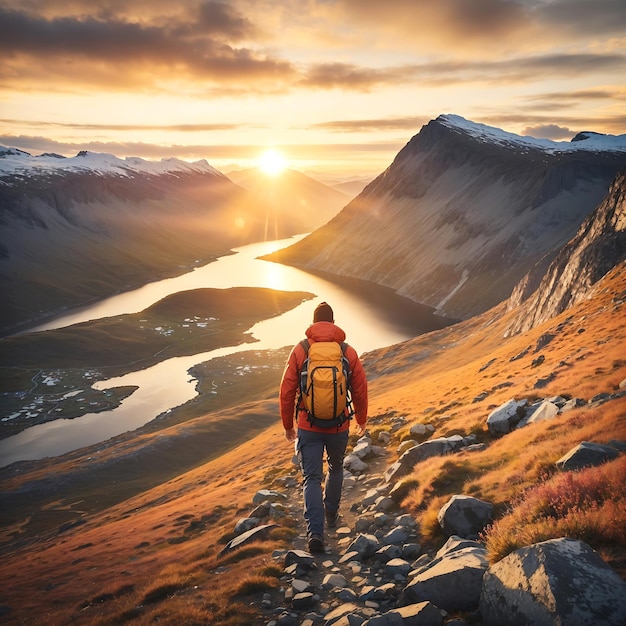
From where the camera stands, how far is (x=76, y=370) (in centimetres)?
10831

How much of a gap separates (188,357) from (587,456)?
A: 114314mm

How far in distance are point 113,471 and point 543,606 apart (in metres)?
61.9

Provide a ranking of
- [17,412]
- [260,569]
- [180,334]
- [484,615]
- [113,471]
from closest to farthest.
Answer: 1. [484,615]
2. [260,569]
3. [113,471]
4. [17,412]
5. [180,334]

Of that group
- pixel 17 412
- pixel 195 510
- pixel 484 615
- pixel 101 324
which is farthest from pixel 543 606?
pixel 101 324

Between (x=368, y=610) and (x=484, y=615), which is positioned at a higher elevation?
(x=484, y=615)

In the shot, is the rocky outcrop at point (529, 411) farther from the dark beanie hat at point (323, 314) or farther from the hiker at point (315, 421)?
the dark beanie hat at point (323, 314)

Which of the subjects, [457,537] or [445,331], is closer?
[457,537]

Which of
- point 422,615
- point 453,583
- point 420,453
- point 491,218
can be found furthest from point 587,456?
point 491,218

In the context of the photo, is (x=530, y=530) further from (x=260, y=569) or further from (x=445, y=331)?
(x=445, y=331)

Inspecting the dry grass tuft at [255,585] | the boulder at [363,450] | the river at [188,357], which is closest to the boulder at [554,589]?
the dry grass tuft at [255,585]

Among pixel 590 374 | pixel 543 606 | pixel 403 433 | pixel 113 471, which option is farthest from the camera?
pixel 113 471

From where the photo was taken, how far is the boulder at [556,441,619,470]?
7.88 m

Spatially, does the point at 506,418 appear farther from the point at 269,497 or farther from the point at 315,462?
the point at 269,497

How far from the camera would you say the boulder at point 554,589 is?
476 centimetres
